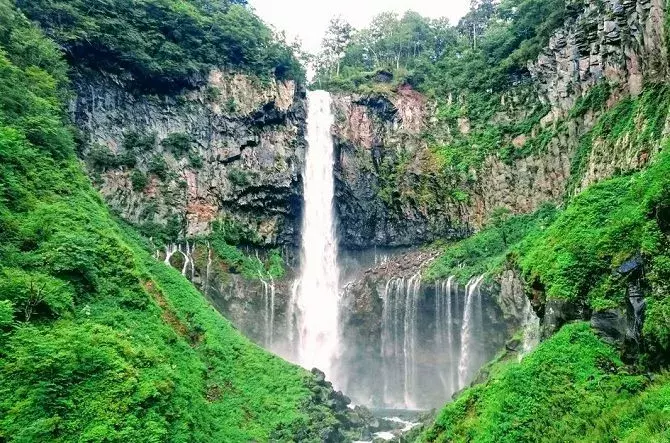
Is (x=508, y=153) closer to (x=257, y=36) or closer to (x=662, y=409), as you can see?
(x=257, y=36)

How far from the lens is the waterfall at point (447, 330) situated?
27.0 m

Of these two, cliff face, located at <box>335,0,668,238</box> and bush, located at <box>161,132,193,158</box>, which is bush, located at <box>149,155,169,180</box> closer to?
bush, located at <box>161,132,193,158</box>

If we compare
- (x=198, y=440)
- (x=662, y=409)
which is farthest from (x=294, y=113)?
(x=662, y=409)

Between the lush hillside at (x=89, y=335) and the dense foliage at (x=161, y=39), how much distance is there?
5921 mm

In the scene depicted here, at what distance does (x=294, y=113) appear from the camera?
3706 centimetres

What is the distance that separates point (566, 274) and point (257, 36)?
109 feet

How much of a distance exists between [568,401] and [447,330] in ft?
65.4

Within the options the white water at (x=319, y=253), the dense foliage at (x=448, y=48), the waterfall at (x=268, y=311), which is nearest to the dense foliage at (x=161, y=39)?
the white water at (x=319, y=253)

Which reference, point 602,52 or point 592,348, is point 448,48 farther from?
point 592,348

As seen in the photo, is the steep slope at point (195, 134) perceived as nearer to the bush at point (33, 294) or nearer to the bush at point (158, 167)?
the bush at point (158, 167)

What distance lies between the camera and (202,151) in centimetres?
3341

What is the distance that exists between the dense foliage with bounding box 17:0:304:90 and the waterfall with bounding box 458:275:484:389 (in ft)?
72.7

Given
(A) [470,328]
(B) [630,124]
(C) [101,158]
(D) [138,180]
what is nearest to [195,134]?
(D) [138,180]

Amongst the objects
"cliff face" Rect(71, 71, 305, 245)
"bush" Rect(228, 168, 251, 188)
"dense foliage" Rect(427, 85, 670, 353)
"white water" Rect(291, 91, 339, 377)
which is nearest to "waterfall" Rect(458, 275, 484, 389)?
"white water" Rect(291, 91, 339, 377)
